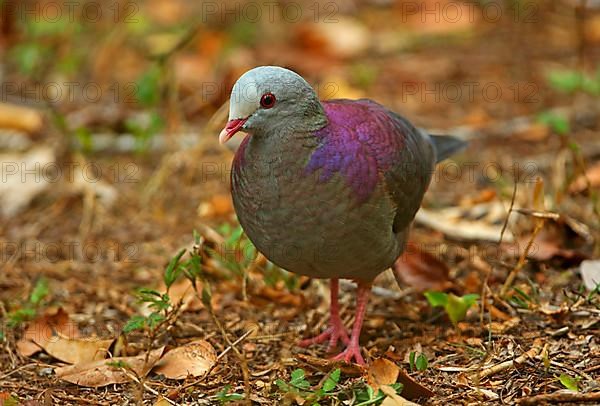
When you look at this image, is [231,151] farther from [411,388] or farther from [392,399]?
[392,399]

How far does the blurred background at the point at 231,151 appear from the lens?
14.6ft

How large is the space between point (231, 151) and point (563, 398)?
312 cm

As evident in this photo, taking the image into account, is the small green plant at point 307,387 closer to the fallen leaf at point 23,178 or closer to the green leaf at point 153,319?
the green leaf at point 153,319

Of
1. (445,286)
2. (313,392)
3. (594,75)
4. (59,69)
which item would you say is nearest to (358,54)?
(594,75)

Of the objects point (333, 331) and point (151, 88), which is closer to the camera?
point (333, 331)

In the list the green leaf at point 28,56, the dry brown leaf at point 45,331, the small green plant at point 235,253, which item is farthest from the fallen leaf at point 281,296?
the green leaf at point 28,56

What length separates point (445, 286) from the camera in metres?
4.34

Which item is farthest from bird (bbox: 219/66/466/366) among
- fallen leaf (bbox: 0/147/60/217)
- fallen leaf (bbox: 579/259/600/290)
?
fallen leaf (bbox: 0/147/60/217)

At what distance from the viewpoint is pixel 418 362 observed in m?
3.58

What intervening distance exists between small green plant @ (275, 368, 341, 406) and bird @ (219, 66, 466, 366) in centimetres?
43

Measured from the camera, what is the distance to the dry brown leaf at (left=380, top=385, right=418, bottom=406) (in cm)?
315

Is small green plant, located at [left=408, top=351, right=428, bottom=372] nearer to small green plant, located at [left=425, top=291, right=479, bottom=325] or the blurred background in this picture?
the blurred background

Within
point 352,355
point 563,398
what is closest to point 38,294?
point 352,355

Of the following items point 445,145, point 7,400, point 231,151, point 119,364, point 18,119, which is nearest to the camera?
point 7,400
